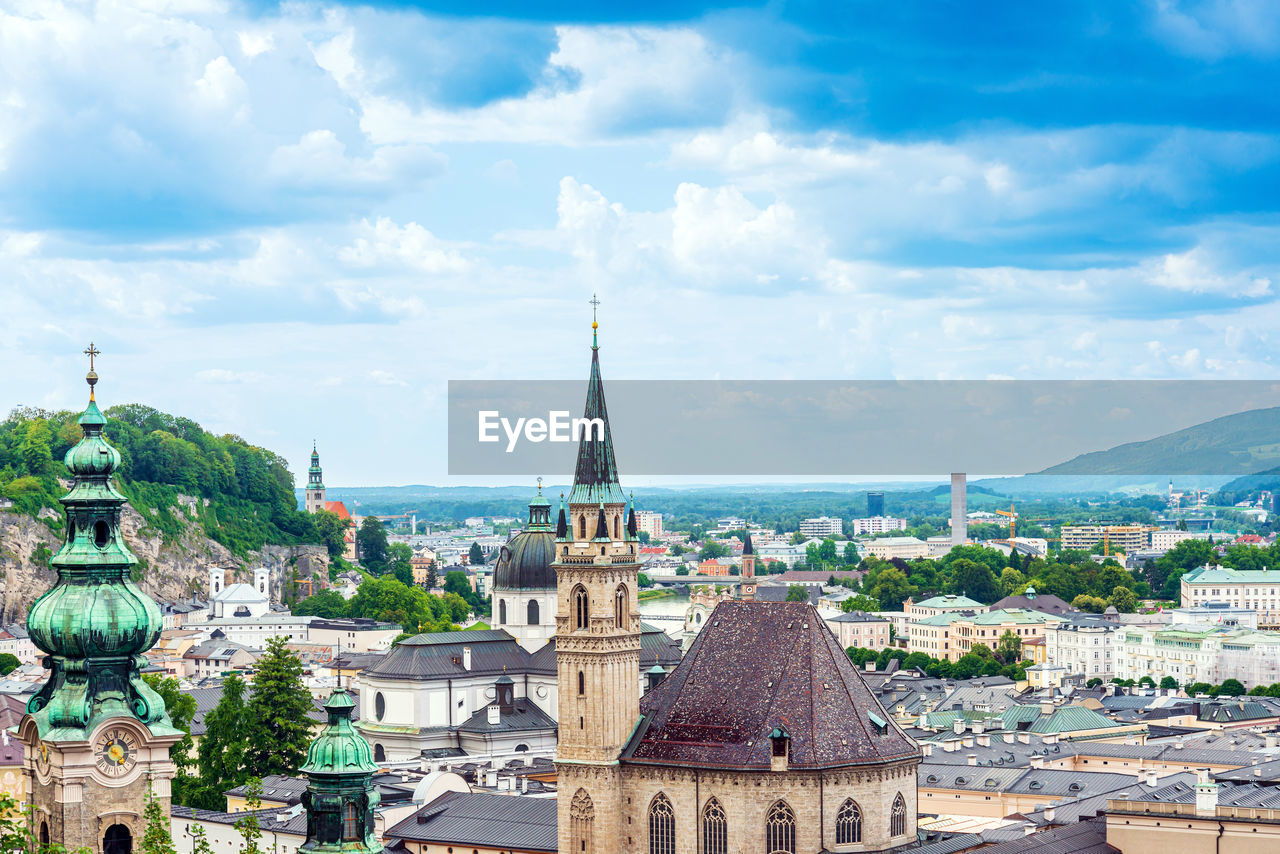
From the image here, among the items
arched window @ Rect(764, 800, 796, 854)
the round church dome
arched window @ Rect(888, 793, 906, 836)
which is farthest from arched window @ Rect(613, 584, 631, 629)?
the round church dome

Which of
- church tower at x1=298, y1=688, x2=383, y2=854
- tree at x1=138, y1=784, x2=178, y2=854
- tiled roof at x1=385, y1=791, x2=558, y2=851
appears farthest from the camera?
tiled roof at x1=385, y1=791, x2=558, y2=851

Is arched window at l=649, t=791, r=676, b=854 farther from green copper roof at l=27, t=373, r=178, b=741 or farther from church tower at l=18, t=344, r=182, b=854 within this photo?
green copper roof at l=27, t=373, r=178, b=741

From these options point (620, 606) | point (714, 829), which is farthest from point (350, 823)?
point (620, 606)

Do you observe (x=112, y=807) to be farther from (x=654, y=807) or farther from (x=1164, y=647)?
(x=1164, y=647)

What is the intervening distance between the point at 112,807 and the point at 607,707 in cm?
3195

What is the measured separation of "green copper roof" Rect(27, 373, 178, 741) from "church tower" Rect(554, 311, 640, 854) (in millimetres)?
30542

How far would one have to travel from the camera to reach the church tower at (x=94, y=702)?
119 ft

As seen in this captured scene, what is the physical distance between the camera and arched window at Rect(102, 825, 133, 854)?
36.4 meters

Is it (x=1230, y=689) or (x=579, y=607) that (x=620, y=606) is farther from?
(x=1230, y=689)

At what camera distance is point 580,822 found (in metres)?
66.8

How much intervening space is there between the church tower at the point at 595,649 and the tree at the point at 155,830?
3086 centimetres

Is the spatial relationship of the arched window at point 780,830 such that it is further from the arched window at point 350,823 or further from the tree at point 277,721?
the tree at point 277,721

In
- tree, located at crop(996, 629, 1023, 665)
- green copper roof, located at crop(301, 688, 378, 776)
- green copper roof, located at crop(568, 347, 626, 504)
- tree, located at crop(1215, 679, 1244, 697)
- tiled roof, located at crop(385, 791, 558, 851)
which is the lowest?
tree, located at crop(1215, 679, 1244, 697)

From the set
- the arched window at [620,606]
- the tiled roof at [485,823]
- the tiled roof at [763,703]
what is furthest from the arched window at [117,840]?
the tiled roof at [485,823]
